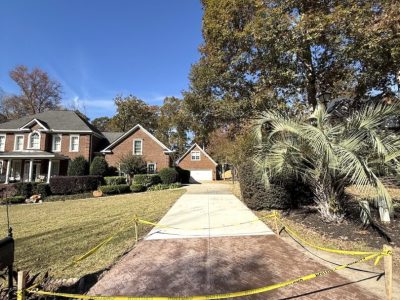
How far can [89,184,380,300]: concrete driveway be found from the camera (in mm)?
4621

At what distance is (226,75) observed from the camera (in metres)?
16.2

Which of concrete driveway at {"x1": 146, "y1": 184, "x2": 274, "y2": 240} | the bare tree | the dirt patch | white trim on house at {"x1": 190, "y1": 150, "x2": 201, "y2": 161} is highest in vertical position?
the bare tree

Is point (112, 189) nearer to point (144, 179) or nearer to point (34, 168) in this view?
point (144, 179)

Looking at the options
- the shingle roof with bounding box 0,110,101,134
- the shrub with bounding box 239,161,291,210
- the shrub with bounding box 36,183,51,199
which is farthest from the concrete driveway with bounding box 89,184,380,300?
the shingle roof with bounding box 0,110,101,134

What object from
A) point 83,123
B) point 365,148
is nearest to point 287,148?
point 365,148

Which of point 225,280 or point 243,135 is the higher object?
point 243,135

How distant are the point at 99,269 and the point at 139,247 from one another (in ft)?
4.76

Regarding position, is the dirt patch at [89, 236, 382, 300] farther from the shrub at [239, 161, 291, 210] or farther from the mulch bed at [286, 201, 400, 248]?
the shrub at [239, 161, 291, 210]

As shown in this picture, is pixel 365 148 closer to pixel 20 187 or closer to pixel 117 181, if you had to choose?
pixel 117 181

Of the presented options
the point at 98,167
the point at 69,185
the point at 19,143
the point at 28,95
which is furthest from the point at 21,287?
the point at 28,95

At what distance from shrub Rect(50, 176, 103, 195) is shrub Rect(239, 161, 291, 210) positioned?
1536 centimetres

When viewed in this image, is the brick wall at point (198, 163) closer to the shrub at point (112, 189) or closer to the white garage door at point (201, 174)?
the white garage door at point (201, 174)

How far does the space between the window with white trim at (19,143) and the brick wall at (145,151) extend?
28.9ft

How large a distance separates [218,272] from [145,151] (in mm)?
26049
